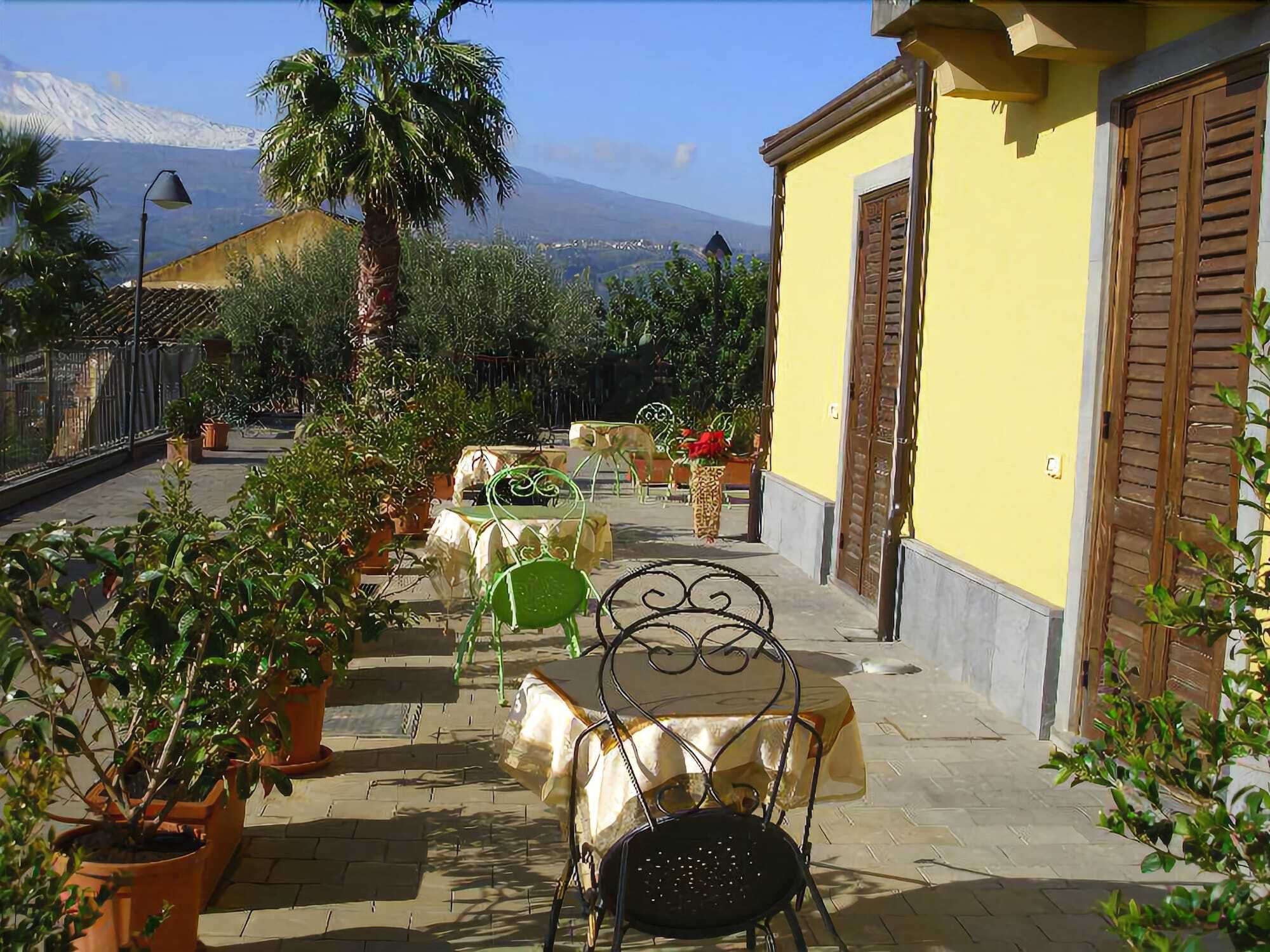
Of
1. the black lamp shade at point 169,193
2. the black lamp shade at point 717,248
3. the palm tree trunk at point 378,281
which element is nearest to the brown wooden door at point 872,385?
the palm tree trunk at point 378,281

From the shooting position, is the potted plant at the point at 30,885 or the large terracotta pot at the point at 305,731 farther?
the large terracotta pot at the point at 305,731

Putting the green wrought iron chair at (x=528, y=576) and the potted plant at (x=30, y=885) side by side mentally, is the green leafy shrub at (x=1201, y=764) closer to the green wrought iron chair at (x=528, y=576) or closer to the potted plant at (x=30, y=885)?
the potted plant at (x=30, y=885)

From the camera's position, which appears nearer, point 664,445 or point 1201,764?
point 1201,764

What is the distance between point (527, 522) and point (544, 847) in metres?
2.61

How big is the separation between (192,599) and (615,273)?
25919mm

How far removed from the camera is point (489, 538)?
6629 millimetres

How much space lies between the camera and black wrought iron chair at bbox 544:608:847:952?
2.78 m

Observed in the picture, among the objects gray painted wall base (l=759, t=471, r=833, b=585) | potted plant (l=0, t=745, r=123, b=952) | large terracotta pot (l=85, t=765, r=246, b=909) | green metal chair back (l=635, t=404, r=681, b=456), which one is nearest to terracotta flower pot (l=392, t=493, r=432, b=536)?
gray painted wall base (l=759, t=471, r=833, b=585)

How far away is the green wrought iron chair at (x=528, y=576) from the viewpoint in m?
5.96

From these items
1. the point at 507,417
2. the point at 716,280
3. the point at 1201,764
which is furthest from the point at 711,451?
the point at 716,280

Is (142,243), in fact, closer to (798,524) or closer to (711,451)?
(711,451)

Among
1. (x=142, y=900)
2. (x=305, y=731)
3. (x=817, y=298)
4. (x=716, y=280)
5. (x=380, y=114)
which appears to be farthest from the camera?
(x=716, y=280)

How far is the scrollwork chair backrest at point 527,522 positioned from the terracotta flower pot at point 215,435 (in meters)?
14.5

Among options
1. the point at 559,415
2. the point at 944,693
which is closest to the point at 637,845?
the point at 944,693
